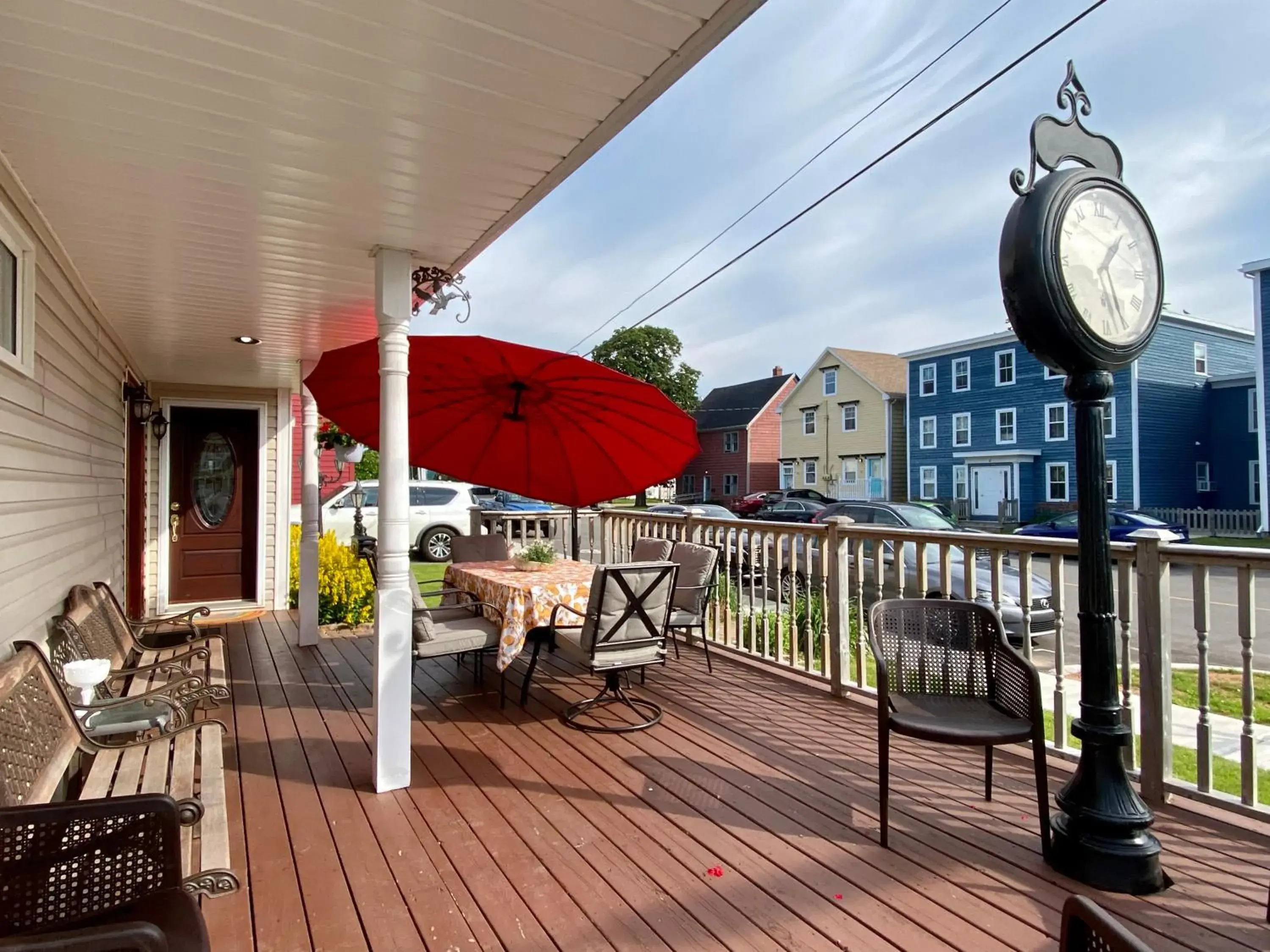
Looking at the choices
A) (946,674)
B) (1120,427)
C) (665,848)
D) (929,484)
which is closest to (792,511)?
(929,484)

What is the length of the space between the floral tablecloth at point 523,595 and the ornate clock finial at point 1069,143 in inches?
110

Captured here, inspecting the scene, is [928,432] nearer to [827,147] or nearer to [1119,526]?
[1119,526]

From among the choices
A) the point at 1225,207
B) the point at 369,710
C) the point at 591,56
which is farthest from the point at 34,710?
the point at 1225,207

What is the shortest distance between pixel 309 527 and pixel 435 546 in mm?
7808

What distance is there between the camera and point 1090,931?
0.91m

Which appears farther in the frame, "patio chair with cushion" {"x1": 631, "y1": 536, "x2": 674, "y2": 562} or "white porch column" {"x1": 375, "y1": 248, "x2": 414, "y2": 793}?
"patio chair with cushion" {"x1": 631, "y1": 536, "x2": 674, "y2": 562}

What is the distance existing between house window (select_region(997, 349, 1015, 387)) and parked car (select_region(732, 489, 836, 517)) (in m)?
6.57

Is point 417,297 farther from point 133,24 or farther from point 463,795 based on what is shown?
point 463,795

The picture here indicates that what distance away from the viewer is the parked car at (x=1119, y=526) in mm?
14680

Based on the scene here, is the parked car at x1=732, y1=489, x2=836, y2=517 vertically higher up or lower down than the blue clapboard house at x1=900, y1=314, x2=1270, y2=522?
lower down

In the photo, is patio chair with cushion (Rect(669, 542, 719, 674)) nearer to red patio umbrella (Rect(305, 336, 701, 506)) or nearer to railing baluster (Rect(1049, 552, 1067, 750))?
red patio umbrella (Rect(305, 336, 701, 506))

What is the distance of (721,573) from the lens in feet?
18.5

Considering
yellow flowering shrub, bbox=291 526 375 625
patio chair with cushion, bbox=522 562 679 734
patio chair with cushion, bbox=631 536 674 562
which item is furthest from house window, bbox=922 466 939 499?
patio chair with cushion, bbox=522 562 679 734

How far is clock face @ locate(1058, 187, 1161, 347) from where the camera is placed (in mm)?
2287
